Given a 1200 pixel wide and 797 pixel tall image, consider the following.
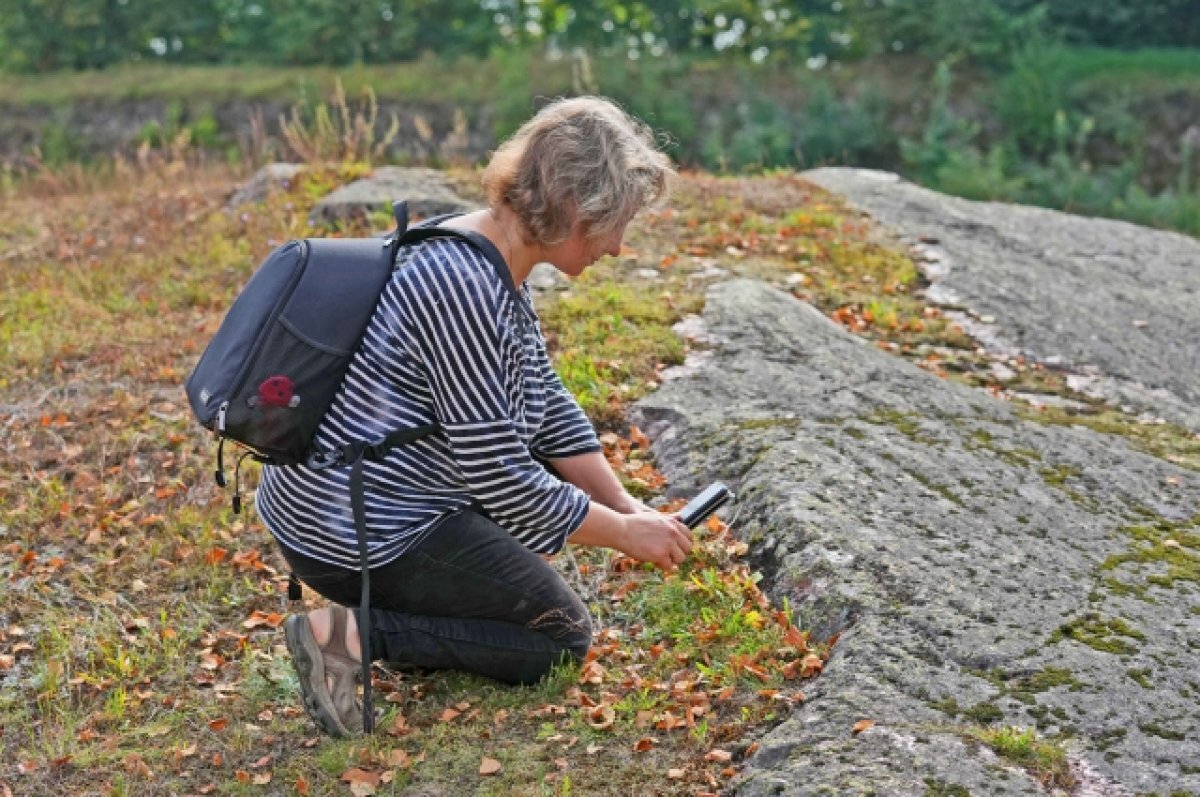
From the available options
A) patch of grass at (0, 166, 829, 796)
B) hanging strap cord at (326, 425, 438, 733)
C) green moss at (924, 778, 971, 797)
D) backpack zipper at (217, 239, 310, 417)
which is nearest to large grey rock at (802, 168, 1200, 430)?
patch of grass at (0, 166, 829, 796)

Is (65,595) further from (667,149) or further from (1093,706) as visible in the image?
(1093,706)

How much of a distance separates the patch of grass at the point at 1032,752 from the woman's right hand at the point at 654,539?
3.02 ft

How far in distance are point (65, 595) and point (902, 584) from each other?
9.91ft

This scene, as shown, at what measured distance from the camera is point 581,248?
3.70 metres

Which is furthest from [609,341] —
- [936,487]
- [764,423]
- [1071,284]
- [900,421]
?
[1071,284]

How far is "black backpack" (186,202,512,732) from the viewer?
3.58 m

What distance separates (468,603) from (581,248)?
108 cm

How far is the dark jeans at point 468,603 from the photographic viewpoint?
383 centimetres

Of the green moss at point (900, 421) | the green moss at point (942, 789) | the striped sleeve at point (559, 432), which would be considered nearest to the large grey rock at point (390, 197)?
the green moss at point (900, 421)

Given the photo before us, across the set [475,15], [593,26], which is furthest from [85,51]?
[593,26]

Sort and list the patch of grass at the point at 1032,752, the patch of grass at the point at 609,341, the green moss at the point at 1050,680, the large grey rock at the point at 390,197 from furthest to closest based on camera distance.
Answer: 1. the large grey rock at the point at 390,197
2. the patch of grass at the point at 609,341
3. the green moss at the point at 1050,680
4. the patch of grass at the point at 1032,752

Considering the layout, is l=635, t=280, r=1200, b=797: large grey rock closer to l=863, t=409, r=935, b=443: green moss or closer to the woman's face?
l=863, t=409, r=935, b=443: green moss

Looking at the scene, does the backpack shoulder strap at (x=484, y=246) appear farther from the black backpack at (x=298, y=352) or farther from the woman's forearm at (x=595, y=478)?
the woman's forearm at (x=595, y=478)

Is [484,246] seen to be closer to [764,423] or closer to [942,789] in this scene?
[942,789]
